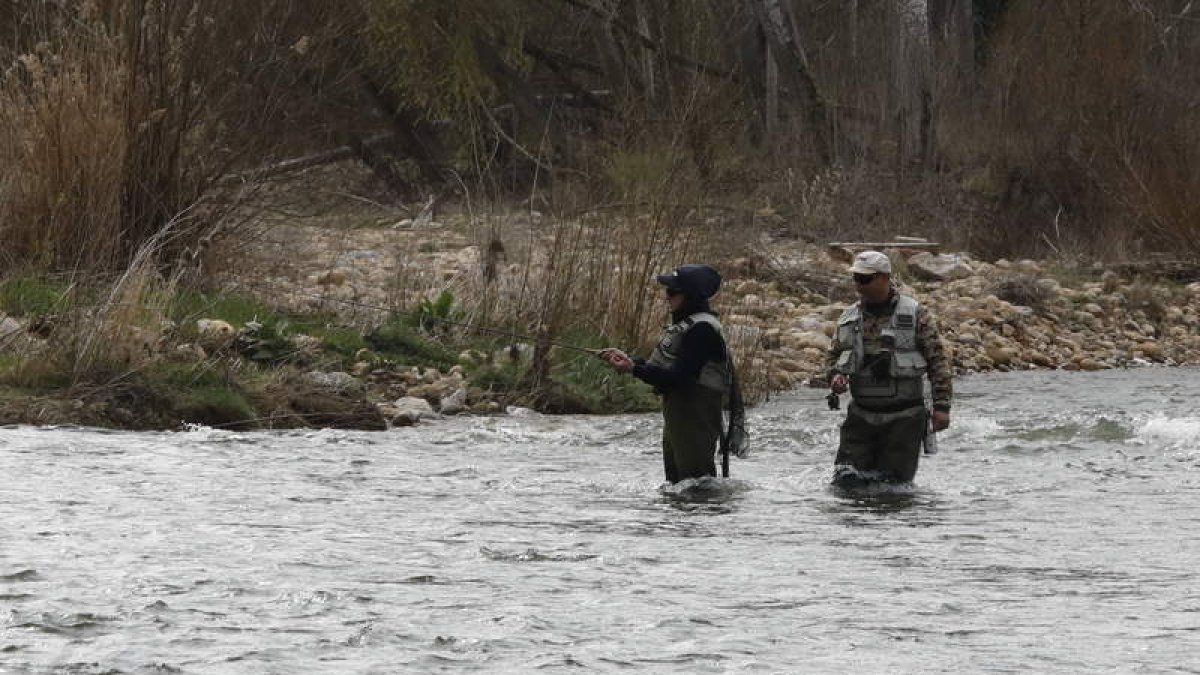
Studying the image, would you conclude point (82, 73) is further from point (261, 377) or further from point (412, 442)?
point (412, 442)

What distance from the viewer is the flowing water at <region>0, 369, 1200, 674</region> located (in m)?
6.71

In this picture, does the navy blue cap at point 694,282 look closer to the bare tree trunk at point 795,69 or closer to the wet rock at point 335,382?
the wet rock at point 335,382

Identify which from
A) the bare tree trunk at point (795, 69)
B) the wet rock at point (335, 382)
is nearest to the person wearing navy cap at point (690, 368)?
the wet rock at point (335, 382)

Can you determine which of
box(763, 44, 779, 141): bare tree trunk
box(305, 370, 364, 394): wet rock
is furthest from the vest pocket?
box(763, 44, 779, 141): bare tree trunk

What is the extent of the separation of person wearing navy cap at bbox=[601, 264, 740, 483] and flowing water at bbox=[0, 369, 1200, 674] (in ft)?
1.01

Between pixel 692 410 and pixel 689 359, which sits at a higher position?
pixel 689 359

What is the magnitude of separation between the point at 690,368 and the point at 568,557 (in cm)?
142

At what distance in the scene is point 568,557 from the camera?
8383 millimetres

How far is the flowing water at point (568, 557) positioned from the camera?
6711mm

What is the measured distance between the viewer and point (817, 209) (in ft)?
73.1

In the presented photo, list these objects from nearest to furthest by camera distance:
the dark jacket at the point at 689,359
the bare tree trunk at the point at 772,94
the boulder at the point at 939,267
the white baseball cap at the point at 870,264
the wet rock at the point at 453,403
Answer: the dark jacket at the point at 689,359
the white baseball cap at the point at 870,264
the wet rock at the point at 453,403
the boulder at the point at 939,267
the bare tree trunk at the point at 772,94

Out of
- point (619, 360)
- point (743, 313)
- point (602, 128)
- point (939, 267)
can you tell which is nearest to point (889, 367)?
point (619, 360)

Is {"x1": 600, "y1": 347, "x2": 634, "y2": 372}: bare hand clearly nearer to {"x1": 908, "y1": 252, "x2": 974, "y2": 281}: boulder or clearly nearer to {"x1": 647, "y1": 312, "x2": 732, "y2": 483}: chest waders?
{"x1": 647, "y1": 312, "x2": 732, "y2": 483}: chest waders

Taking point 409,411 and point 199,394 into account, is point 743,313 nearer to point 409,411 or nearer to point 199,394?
point 409,411
